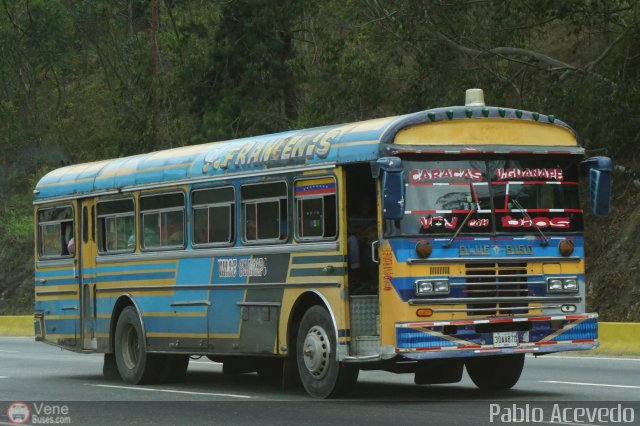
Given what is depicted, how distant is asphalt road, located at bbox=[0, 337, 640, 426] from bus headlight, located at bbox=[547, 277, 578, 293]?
1.09m

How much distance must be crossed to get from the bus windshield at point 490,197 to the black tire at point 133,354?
5524 mm

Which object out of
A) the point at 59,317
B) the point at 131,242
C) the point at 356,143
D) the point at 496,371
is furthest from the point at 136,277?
the point at 496,371

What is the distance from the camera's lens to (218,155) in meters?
17.2

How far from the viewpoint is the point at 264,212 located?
16078 mm

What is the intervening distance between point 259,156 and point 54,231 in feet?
18.7

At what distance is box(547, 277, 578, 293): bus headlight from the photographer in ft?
47.9

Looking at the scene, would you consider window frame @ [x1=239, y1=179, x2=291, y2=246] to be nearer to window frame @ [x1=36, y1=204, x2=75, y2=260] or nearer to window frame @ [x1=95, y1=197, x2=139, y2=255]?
→ window frame @ [x1=95, y1=197, x2=139, y2=255]

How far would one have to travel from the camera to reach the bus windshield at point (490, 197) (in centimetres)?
1416

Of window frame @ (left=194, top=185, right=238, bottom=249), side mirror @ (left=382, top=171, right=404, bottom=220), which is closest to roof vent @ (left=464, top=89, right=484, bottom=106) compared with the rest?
side mirror @ (left=382, top=171, right=404, bottom=220)

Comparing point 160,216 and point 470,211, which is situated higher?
point 160,216

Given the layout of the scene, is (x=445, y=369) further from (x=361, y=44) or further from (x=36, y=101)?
(x=36, y=101)

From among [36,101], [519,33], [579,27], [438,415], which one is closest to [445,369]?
[438,415]

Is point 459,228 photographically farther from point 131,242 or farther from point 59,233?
point 59,233

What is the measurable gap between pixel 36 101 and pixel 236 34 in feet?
79.9
